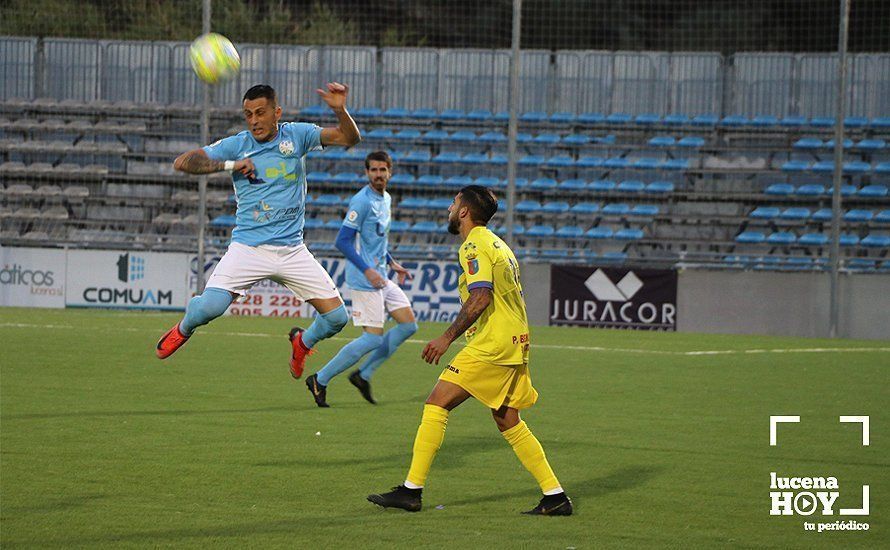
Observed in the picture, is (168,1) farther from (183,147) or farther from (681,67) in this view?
(681,67)

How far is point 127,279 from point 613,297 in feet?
31.5

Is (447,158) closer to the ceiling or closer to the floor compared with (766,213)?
closer to the ceiling

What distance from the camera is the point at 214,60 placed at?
9.59 meters

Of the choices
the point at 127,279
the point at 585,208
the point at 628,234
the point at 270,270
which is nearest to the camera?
the point at 270,270

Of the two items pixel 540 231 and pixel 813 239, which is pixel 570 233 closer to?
pixel 540 231

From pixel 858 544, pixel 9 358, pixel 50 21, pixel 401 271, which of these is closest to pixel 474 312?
pixel 858 544

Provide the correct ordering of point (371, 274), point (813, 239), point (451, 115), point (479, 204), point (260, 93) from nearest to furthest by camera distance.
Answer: point (479, 204)
point (260, 93)
point (371, 274)
point (813, 239)
point (451, 115)

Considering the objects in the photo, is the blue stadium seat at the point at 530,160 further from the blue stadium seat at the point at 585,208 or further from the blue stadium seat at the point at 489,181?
the blue stadium seat at the point at 585,208

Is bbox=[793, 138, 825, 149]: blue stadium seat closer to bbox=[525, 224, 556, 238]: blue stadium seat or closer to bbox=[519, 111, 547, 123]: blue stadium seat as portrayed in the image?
bbox=[519, 111, 547, 123]: blue stadium seat

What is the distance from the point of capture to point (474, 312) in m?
6.62

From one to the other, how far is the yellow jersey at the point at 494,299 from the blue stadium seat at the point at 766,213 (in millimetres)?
22007

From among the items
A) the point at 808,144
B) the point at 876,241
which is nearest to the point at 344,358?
the point at 876,241

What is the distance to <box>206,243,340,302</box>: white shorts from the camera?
30.0 feet

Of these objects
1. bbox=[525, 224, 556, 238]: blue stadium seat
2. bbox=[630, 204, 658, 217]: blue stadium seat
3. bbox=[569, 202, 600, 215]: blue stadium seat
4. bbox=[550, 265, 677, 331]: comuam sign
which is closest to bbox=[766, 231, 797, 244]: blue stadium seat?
bbox=[630, 204, 658, 217]: blue stadium seat
